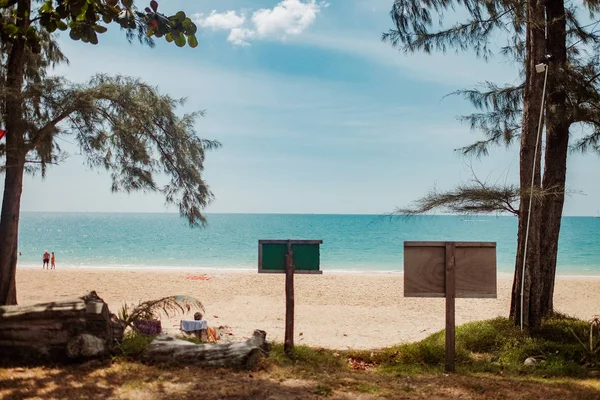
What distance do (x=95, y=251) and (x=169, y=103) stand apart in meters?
52.8

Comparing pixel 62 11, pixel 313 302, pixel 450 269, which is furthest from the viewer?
pixel 313 302

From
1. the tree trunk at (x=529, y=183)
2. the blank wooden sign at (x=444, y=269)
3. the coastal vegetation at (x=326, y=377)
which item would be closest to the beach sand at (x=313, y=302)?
the coastal vegetation at (x=326, y=377)

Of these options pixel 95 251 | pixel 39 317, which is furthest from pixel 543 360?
pixel 95 251

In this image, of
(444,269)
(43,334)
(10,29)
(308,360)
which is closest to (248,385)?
(308,360)

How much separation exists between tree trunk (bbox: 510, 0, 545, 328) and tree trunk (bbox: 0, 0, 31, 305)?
835 cm

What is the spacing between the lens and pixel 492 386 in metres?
4.84

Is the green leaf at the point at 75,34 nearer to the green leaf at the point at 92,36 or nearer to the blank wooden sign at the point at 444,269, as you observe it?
the green leaf at the point at 92,36

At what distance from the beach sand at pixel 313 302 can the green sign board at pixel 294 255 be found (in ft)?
10.5

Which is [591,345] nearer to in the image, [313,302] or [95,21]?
[95,21]

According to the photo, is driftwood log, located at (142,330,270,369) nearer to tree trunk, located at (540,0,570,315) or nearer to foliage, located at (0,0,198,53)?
foliage, located at (0,0,198,53)

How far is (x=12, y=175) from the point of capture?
31.6ft

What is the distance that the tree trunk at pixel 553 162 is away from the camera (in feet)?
28.1

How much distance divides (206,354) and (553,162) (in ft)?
21.8

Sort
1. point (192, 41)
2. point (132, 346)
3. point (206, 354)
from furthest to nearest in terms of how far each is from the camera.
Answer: point (132, 346)
point (206, 354)
point (192, 41)
